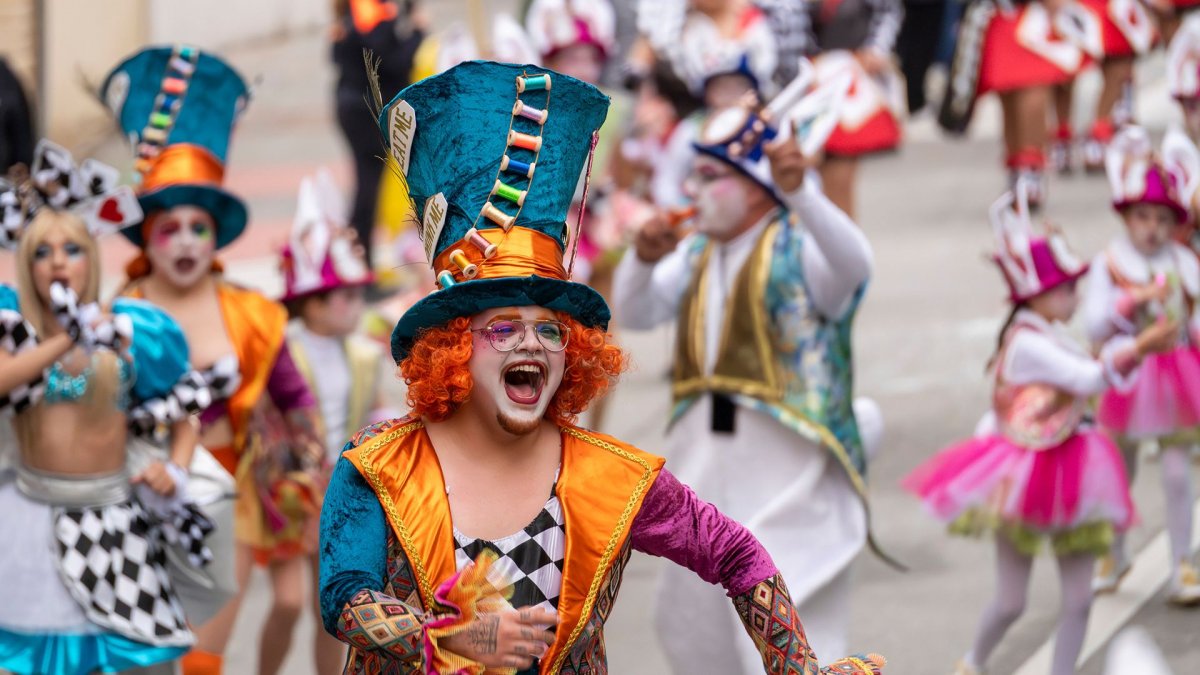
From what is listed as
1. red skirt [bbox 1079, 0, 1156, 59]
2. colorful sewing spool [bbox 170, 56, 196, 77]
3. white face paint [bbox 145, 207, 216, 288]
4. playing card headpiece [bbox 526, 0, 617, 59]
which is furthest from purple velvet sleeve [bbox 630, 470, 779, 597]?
red skirt [bbox 1079, 0, 1156, 59]

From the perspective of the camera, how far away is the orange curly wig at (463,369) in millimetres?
4219

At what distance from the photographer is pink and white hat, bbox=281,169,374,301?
7551 millimetres

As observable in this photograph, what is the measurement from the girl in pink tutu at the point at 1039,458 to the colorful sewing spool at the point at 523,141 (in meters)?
3.13

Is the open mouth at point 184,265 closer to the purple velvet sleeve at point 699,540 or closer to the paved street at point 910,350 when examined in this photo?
the paved street at point 910,350

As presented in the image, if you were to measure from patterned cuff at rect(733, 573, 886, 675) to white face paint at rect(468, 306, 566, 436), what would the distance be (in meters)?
0.56

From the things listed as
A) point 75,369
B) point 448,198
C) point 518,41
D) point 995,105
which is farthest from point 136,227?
point 995,105

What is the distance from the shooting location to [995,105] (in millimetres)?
18875

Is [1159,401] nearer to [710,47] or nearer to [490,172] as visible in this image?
[710,47]

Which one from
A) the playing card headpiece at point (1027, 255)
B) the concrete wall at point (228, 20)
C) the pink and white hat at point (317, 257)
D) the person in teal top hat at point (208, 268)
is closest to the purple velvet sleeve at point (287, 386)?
the person in teal top hat at point (208, 268)

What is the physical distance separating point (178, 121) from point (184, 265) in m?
0.50

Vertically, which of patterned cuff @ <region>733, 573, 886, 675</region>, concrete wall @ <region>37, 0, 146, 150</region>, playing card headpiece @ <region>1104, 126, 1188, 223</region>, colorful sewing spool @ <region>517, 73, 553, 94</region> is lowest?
patterned cuff @ <region>733, 573, 886, 675</region>

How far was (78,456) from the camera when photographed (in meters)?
5.91

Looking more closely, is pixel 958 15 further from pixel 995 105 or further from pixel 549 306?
pixel 549 306

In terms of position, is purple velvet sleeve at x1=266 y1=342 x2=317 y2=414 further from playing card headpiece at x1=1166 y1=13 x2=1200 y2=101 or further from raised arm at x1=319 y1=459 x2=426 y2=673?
playing card headpiece at x1=1166 y1=13 x2=1200 y2=101
